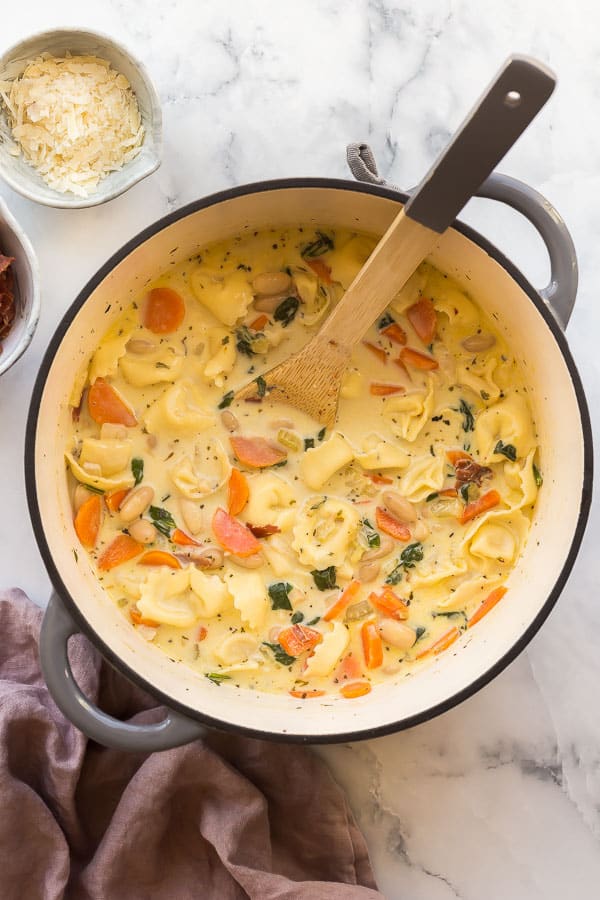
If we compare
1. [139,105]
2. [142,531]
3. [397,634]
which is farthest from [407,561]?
[139,105]

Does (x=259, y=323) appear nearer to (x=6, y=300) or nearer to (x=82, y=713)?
(x=6, y=300)

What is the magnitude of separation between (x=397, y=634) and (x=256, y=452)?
0.67m

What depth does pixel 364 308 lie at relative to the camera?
8.44ft

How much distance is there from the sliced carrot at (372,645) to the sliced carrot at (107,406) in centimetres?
92

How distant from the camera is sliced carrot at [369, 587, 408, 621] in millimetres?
2898

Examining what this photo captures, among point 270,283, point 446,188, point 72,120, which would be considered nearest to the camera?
point 446,188

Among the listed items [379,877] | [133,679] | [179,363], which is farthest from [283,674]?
[179,363]

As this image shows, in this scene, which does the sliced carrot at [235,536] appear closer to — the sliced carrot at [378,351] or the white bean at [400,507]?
the white bean at [400,507]

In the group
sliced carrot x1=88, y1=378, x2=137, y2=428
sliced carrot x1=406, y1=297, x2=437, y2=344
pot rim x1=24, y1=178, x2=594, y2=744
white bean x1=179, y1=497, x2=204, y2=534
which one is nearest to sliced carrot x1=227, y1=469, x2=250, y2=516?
white bean x1=179, y1=497, x2=204, y2=534

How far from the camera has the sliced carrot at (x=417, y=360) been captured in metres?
2.87

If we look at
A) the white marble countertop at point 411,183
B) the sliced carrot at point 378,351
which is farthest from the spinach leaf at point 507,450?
the sliced carrot at point 378,351

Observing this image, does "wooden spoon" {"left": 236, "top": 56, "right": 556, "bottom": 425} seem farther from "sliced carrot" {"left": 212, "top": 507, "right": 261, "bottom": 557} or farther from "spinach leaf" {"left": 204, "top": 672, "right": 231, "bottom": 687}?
"spinach leaf" {"left": 204, "top": 672, "right": 231, "bottom": 687}

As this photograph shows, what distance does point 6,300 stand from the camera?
108 inches

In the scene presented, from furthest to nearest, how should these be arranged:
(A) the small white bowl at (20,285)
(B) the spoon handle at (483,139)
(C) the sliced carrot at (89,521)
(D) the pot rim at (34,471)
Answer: (C) the sliced carrot at (89,521) < (A) the small white bowl at (20,285) < (D) the pot rim at (34,471) < (B) the spoon handle at (483,139)
